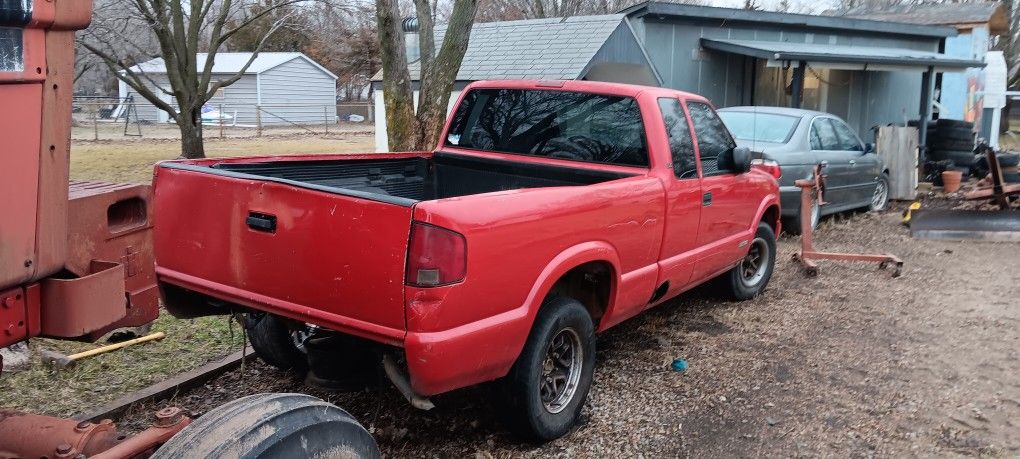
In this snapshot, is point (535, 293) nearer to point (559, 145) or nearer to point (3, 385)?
point (559, 145)

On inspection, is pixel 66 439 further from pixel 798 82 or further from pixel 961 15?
pixel 961 15

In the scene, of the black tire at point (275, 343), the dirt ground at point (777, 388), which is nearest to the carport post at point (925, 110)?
the dirt ground at point (777, 388)

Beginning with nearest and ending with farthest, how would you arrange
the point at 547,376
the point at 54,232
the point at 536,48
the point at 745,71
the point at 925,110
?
the point at 54,232
the point at 547,376
the point at 536,48
the point at 745,71
the point at 925,110

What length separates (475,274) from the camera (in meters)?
3.36

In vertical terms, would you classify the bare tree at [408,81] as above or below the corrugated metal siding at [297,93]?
below

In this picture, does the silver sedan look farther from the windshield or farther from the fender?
the fender

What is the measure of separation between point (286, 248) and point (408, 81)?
549 centimetres

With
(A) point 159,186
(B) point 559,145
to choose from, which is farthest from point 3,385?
(B) point 559,145

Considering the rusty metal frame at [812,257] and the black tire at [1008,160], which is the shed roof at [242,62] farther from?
the rusty metal frame at [812,257]

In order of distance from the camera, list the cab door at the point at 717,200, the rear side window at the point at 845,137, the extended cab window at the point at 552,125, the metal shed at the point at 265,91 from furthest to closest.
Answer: the metal shed at the point at 265,91 < the rear side window at the point at 845,137 < the cab door at the point at 717,200 < the extended cab window at the point at 552,125

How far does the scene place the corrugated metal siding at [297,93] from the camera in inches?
1722

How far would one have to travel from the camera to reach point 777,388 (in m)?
5.03

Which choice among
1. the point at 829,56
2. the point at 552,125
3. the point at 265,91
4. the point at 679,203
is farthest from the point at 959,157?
the point at 265,91

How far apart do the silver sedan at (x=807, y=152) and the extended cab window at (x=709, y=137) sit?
3.41m
